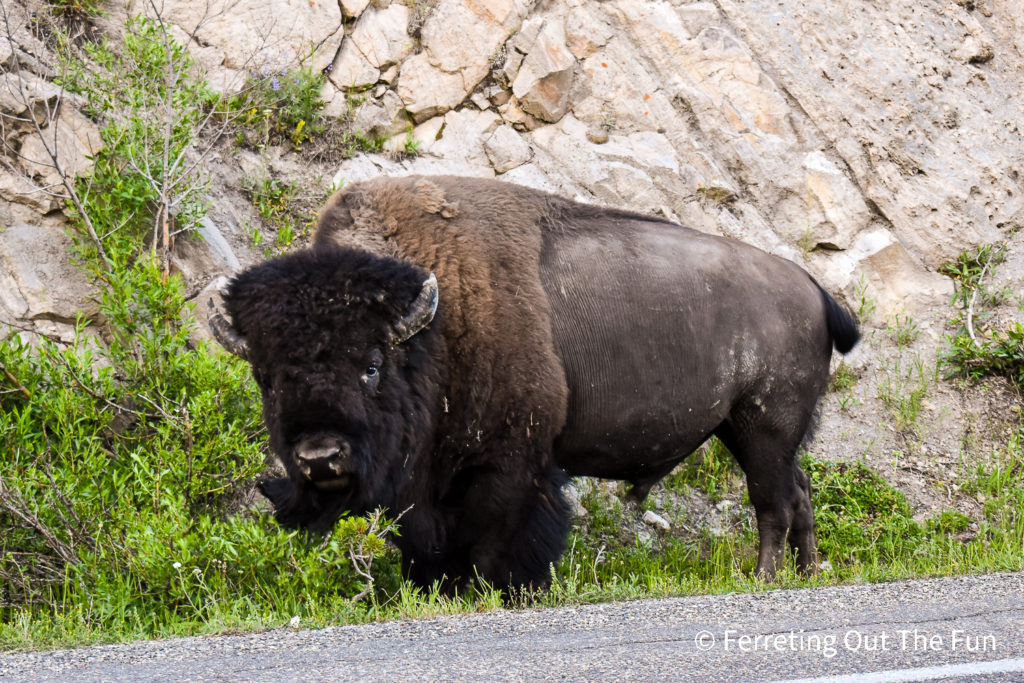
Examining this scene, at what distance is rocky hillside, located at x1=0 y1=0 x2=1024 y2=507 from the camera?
10.1 meters

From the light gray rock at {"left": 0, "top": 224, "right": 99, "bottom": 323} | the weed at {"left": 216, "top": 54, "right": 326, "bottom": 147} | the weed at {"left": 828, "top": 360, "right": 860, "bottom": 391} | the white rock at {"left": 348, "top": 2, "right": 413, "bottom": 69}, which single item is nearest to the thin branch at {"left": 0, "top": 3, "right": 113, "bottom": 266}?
the light gray rock at {"left": 0, "top": 224, "right": 99, "bottom": 323}

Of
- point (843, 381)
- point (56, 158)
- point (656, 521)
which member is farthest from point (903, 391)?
point (56, 158)

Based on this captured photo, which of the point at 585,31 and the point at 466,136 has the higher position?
the point at 585,31

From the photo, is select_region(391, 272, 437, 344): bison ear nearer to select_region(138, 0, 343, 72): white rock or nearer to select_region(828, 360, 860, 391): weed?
select_region(138, 0, 343, 72): white rock

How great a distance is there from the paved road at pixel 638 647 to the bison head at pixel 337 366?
0.95 m

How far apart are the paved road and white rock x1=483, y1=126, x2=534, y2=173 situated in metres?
6.54

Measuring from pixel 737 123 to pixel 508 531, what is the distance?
6.93 metres

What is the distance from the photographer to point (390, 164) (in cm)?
1032

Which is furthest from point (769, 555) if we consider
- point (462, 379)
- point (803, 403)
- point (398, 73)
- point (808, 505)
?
point (398, 73)

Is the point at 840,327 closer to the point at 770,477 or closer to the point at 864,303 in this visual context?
the point at 770,477

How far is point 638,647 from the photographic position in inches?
154

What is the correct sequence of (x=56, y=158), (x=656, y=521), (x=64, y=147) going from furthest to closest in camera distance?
(x=656, y=521) → (x=64, y=147) → (x=56, y=158)

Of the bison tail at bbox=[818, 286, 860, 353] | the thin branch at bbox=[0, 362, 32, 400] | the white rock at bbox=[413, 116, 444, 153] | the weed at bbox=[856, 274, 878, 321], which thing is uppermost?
the white rock at bbox=[413, 116, 444, 153]

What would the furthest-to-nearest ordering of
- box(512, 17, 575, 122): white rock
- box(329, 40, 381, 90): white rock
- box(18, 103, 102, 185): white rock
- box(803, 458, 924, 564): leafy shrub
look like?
1. box(512, 17, 575, 122): white rock
2. box(329, 40, 381, 90): white rock
3. box(803, 458, 924, 564): leafy shrub
4. box(18, 103, 102, 185): white rock
